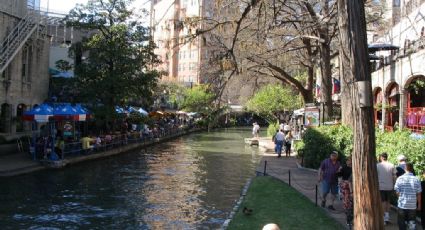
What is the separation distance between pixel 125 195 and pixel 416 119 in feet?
47.1

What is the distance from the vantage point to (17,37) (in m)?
29.8

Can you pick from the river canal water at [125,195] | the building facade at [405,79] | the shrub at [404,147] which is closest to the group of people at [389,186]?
the shrub at [404,147]

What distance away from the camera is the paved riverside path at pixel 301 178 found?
13.6 metres

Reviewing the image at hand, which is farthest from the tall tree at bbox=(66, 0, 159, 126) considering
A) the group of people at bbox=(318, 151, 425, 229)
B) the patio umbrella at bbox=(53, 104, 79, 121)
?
the group of people at bbox=(318, 151, 425, 229)

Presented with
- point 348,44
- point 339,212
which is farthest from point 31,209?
point 348,44

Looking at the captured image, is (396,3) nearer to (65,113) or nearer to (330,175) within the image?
(65,113)

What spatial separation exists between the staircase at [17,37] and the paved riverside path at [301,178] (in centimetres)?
1586

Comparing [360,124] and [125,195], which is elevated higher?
[360,124]

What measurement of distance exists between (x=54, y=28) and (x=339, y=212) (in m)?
36.3

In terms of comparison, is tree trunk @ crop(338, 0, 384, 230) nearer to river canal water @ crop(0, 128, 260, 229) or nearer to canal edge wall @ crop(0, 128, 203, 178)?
river canal water @ crop(0, 128, 260, 229)

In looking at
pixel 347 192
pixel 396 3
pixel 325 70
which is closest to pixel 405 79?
pixel 325 70

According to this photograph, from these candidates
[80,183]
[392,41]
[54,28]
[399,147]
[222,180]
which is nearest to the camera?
[399,147]

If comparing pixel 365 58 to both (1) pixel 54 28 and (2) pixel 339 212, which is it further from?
(1) pixel 54 28

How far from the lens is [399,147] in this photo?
44.8ft
